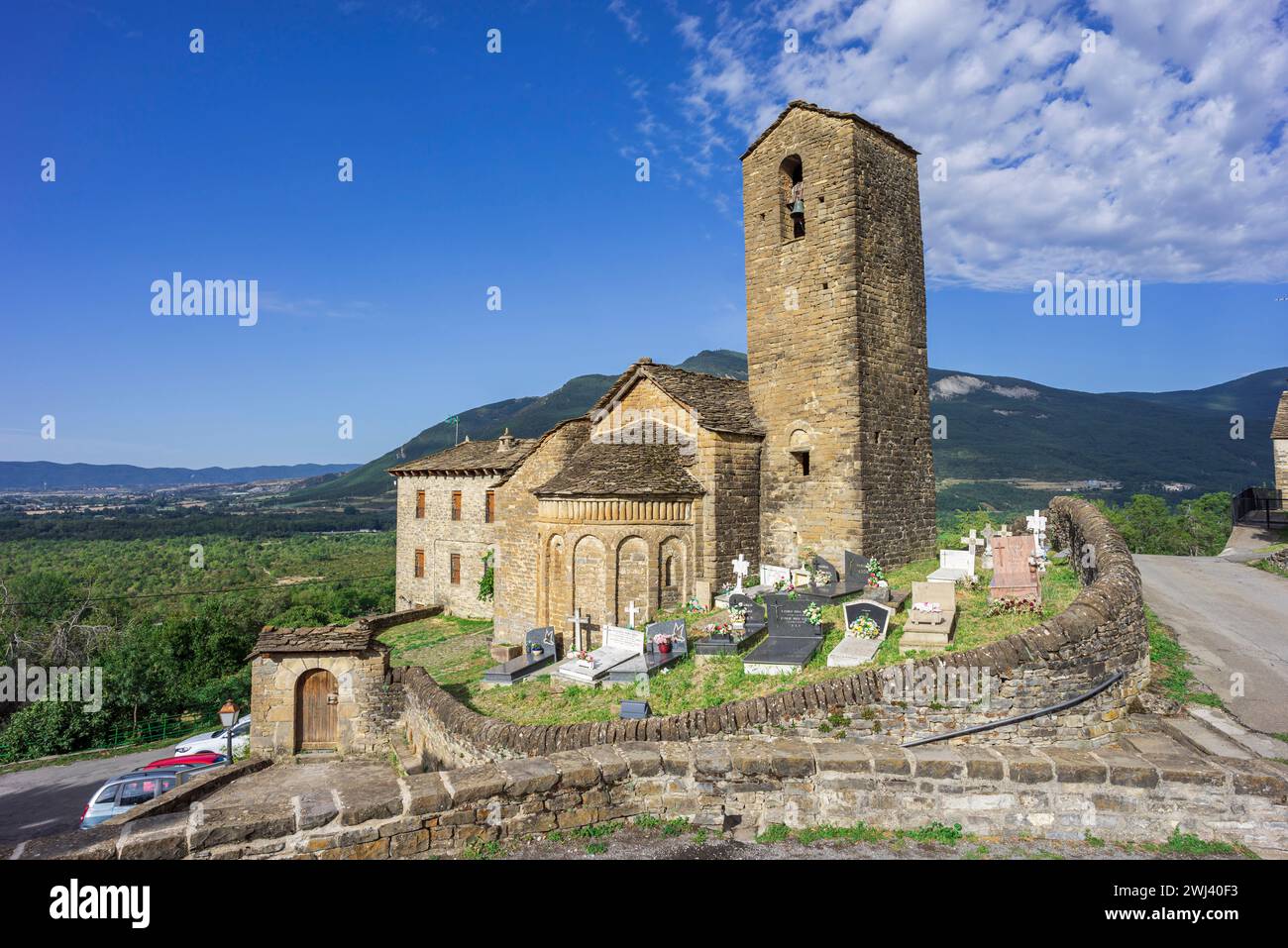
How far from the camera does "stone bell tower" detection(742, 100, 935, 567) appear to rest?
17172mm

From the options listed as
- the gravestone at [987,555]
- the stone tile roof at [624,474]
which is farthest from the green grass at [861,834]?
the stone tile roof at [624,474]

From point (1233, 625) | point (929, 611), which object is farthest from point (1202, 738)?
point (1233, 625)

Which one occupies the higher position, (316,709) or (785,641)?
(785,641)

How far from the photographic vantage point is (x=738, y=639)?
1312cm

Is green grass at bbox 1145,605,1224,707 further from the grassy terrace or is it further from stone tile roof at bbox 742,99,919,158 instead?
stone tile roof at bbox 742,99,919,158

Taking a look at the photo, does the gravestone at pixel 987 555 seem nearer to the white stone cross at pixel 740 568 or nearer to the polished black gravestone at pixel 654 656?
the white stone cross at pixel 740 568

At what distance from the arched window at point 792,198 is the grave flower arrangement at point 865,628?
11302mm

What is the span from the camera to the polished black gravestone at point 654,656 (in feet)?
42.2

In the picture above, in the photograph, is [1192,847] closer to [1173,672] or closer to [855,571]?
[1173,672]

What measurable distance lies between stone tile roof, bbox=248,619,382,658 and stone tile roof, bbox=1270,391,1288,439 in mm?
34103

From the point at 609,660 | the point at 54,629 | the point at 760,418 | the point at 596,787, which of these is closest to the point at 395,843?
the point at 596,787

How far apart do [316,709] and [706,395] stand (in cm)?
1267

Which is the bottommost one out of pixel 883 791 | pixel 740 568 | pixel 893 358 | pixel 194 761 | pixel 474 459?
pixel 194 761

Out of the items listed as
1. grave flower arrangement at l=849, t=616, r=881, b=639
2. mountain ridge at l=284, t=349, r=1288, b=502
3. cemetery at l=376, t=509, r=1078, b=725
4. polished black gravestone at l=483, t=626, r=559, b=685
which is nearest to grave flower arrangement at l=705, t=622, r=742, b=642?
cemetery at l=376, t=509, r=1078, b=725
